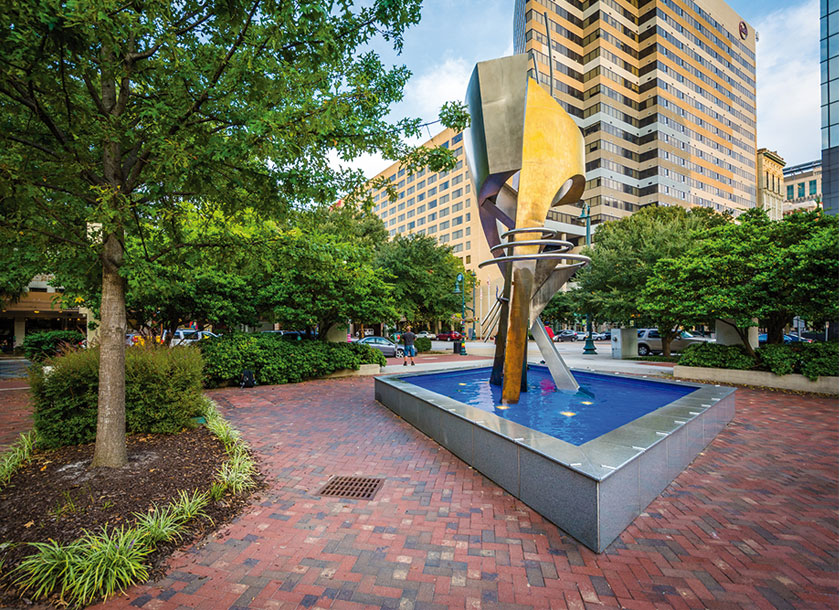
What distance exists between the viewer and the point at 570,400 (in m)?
9.20

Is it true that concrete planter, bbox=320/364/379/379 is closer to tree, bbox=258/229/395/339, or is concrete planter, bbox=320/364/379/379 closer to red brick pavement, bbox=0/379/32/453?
tree, bbox=258/229/395/339

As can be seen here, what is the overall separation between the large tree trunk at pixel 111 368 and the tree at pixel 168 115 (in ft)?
0.05

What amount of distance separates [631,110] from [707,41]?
2548 centimetres

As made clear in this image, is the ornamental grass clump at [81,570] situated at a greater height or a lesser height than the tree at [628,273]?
lesser

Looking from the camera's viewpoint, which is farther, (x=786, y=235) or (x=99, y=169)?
(x=786, y=235)

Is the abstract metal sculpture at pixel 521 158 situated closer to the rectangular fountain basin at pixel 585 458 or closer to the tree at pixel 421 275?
the rectangular fountain basin at pixel 585 458

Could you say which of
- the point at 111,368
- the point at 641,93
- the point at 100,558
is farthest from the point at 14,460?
the point at 641,93

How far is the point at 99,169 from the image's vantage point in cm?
478

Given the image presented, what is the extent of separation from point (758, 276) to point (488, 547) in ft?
40.4

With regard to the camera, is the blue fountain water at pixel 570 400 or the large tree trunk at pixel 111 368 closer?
the large tree trunk at pixel 111 368

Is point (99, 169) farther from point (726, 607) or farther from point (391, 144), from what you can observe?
point (726, 607)

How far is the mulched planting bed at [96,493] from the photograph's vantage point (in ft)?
11.6

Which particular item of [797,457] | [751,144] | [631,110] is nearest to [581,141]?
[797,457]

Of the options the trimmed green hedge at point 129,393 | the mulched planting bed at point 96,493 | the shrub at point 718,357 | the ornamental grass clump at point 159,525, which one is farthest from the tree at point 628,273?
the ornamental grass clump at point 159,525
